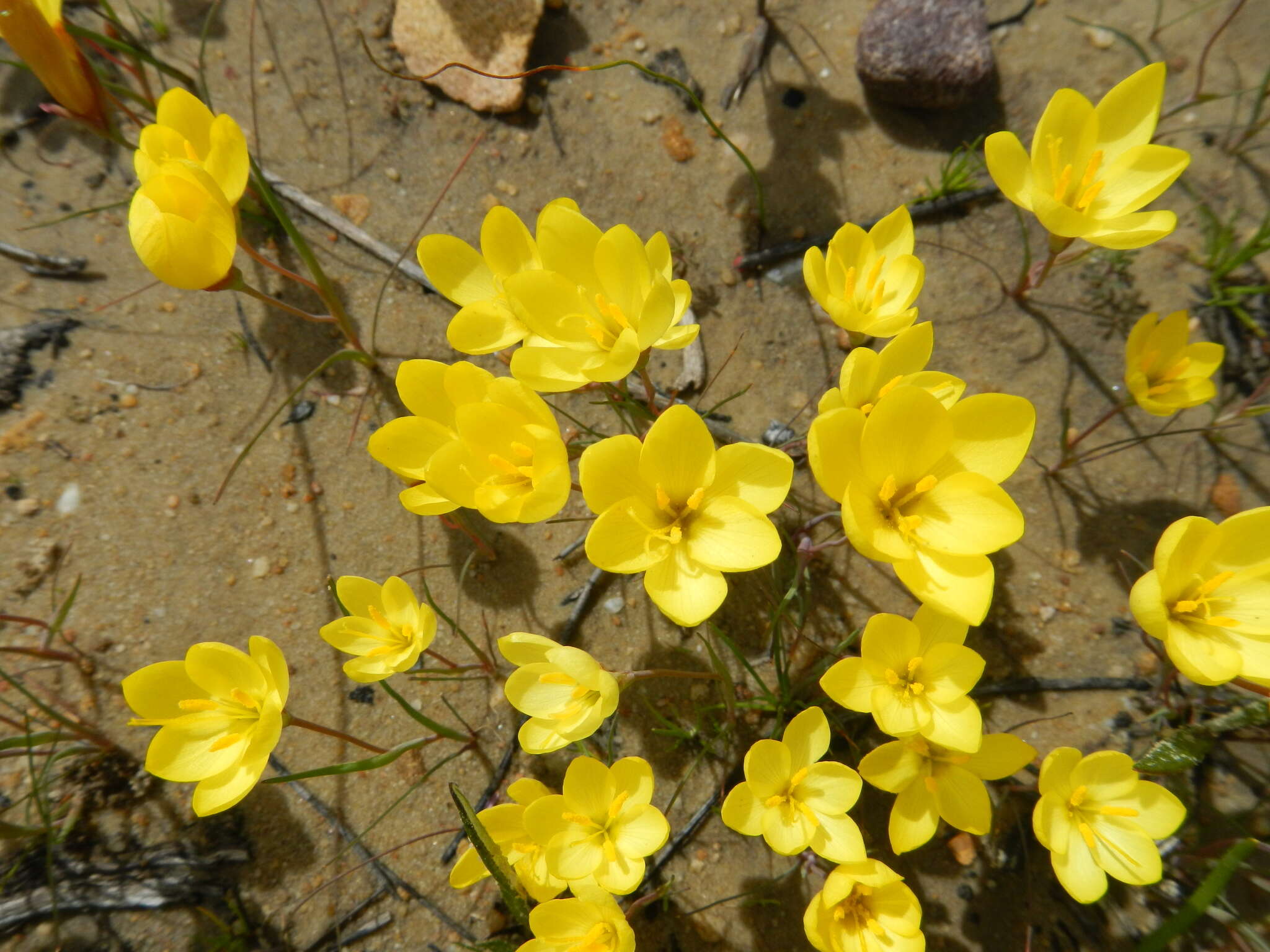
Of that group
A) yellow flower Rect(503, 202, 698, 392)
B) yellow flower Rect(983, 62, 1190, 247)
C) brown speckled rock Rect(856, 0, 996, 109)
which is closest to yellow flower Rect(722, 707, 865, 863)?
yellow flower Rect(503, 202, 698, 392)

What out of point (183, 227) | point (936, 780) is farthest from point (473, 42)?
point (936, 780)

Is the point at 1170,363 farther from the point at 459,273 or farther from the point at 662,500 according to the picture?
the point at 459,273

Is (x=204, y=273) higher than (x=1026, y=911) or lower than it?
higher

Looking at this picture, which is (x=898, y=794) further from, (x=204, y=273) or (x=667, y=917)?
(x=204, y=273)

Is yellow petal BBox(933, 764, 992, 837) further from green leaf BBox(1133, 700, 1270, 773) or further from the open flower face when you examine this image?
the open flower face

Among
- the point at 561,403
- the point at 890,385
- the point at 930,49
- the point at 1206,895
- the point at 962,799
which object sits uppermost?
the point at 930,49

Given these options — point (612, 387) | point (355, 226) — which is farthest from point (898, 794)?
point (355, 226)

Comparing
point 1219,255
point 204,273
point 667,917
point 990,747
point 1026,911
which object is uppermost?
point 204,273

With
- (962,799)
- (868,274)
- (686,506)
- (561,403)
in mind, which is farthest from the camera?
(561,403)
